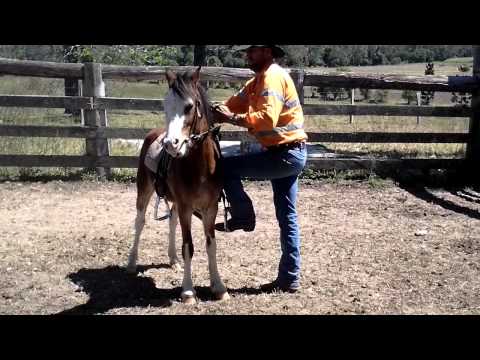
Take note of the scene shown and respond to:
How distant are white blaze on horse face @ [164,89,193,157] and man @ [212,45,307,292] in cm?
55

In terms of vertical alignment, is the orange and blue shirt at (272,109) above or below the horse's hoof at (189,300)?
above

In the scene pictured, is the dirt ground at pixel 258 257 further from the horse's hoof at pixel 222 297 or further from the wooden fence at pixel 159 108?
the wooden fence at pixel 159 108

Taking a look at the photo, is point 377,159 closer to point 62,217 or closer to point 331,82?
point 331,82

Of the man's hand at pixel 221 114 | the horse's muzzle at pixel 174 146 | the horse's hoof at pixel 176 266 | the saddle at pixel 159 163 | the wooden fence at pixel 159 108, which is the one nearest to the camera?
the horse's muzzle at pixel 174 146

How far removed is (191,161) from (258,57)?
102cm

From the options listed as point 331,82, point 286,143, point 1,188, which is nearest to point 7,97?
point 1,188

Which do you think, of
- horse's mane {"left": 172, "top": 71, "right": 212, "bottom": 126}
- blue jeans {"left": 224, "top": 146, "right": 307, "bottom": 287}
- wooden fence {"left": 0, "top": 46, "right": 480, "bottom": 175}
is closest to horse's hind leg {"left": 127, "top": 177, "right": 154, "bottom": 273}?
blue jeans {"left": 224, "top": 146, "right": 307, "bottom": 287}

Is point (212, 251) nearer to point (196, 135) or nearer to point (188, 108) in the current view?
point (196, 135)

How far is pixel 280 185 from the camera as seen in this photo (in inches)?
182

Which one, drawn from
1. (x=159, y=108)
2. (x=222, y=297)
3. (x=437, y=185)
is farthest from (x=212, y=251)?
(x=437, y=185)

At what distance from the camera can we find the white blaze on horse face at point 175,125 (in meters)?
3.77

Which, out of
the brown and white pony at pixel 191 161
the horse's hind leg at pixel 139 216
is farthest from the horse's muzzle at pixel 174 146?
the horse's hind leg at pixel 139 216

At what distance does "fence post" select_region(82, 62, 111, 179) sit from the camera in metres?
8.96

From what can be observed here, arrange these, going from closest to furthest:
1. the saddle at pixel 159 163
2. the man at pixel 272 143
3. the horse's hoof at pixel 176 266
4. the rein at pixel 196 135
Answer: the rein at pixel 196 135
the man at pixel 272 143
the saddle at pixel 159 163
the horse's hoof at pixel 176 266
